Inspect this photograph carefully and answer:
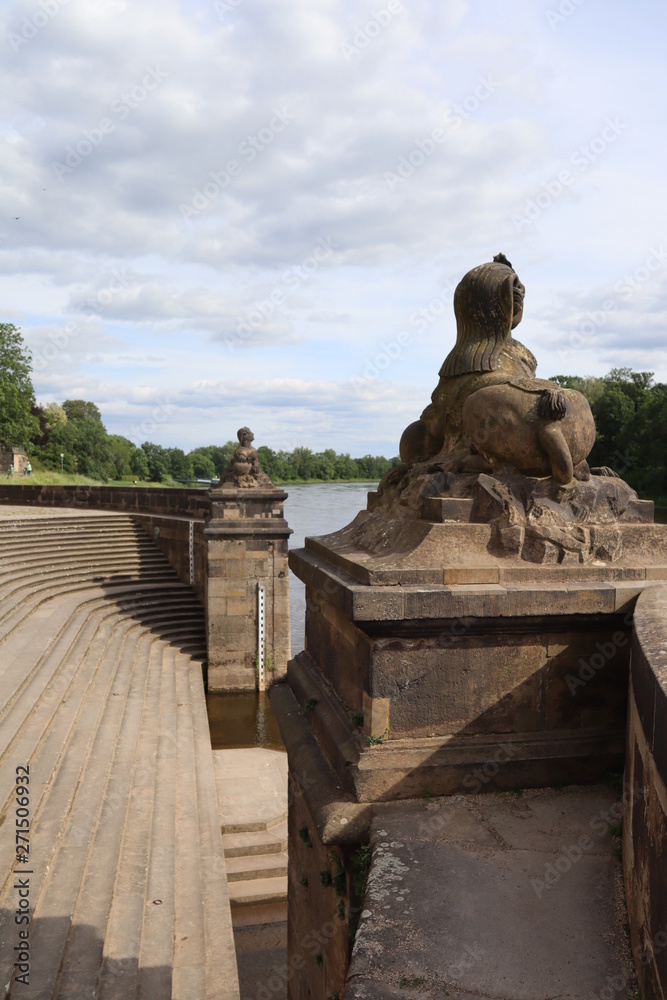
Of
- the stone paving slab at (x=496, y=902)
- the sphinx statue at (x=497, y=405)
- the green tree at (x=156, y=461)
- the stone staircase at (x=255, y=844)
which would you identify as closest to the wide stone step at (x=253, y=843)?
the stone staircase at (x=255, y=844)

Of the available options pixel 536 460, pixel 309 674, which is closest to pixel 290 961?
pixel 309 674

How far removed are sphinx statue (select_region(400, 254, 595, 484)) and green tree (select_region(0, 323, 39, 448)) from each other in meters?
35.4

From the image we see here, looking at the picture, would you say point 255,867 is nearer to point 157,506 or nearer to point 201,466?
point 157,506

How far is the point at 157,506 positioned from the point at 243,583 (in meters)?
5.78

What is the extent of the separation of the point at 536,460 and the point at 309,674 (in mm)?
1367

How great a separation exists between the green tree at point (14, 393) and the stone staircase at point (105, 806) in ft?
79.9

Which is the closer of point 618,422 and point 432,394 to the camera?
point 432,394

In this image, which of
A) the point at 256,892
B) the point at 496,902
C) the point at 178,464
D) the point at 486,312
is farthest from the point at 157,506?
the point at 178,464

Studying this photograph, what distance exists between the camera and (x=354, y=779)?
235 cm

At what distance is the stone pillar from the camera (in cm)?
1296

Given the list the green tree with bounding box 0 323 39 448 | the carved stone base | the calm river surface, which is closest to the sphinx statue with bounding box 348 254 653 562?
the carved stone base

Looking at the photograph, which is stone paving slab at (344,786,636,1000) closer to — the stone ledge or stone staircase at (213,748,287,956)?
the stone ledge

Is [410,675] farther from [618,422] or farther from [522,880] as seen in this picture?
[618,422]

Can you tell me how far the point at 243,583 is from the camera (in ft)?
42.9
